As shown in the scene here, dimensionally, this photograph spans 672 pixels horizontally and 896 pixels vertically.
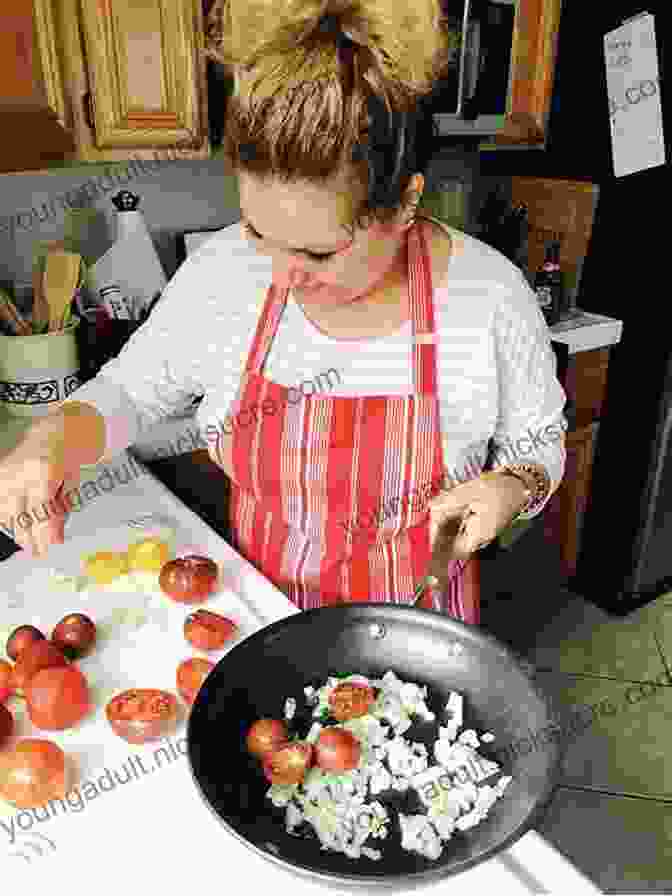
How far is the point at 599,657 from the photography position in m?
2.10

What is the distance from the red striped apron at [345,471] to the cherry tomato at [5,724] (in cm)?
41

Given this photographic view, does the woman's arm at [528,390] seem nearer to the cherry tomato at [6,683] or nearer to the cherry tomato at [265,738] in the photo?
the cherry tomato at [265,738]

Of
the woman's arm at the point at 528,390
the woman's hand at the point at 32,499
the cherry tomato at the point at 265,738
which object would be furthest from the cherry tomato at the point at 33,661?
the woman's arm at the point at 528,390

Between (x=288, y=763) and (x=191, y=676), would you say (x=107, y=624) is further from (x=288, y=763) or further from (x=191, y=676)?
(x=288, y=763)

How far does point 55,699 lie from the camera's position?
0.71 meters

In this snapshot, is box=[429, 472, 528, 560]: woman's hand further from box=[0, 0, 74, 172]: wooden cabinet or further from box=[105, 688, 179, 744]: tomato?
box=[0, 0, 74, 172]: wooden cabinet

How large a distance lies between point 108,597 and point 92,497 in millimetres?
273

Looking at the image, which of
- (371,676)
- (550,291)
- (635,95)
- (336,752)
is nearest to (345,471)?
(371,676)

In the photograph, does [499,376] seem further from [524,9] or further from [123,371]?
[524,9]

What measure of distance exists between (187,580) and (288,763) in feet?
0.96

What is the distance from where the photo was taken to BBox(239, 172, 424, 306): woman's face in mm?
753

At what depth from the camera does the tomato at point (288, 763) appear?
2.16 ft

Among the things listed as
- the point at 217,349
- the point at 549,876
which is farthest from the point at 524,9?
the point at 549,876

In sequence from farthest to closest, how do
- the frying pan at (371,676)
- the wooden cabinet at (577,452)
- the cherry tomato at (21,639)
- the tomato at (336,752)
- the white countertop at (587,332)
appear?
the wooden cabinet at (577,452) < the white countertop at (587,332) < the cherry tomato at (21,639) < the tomato at (336,752) < the frying pan at (371,676)
